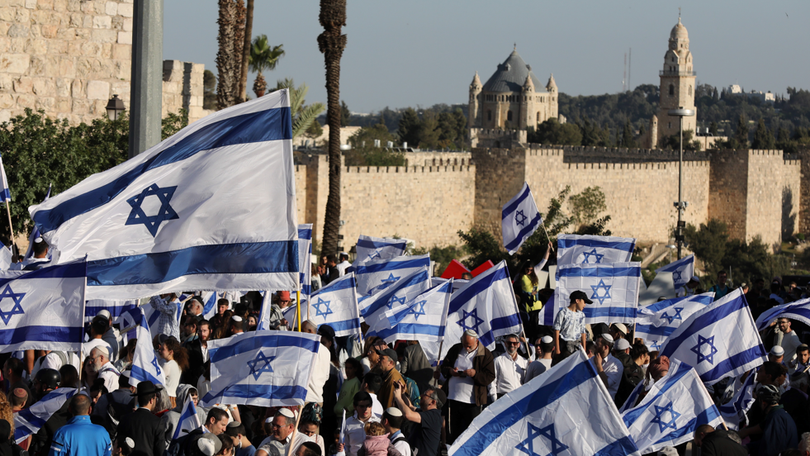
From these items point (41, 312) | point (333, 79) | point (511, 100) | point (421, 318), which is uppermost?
point (511, 100)

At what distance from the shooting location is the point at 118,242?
5750mm

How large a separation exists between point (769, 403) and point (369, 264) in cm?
530

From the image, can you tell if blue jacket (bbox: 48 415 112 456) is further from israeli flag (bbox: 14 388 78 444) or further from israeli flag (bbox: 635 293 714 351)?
israeli flag (bbox: 635 293 714 351)

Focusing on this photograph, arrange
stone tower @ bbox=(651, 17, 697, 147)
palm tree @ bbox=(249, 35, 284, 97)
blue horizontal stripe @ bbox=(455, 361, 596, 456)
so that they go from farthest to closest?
stone tower @ bbox=(651, 17, 697, 147) < palm tree @ bbox=(249, 35, 284, 97) < blue horizontal stripe @ bbox=(455, 361, 596, 456)

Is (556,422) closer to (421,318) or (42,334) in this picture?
(42,334)

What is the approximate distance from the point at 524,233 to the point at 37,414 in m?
7.39

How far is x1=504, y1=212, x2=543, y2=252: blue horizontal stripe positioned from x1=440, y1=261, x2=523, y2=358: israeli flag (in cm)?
381

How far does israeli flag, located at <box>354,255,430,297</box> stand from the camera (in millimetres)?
10477

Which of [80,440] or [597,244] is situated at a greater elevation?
[597,244]

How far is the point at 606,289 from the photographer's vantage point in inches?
377

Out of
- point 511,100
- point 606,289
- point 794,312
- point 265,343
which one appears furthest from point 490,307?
point 511,100

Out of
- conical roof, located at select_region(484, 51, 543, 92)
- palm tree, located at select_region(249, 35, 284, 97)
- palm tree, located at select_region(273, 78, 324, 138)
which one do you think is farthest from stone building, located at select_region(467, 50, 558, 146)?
palm tree, located at select_region(249, 35, 284, 97)

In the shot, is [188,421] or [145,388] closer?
[145,388]

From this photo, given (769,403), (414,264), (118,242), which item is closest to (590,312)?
(414,264)
